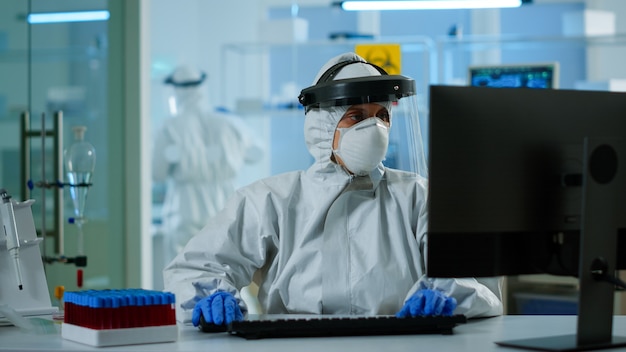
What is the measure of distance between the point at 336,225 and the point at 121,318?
0.78 metres

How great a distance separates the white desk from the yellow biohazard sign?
10.2ft

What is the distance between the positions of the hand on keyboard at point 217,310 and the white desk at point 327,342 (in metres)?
0.03

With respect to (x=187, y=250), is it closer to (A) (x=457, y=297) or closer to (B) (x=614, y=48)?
(A) (x=457, y=297)

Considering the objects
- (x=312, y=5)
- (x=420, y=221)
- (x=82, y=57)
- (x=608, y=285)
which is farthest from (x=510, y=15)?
(x=608, y=285)

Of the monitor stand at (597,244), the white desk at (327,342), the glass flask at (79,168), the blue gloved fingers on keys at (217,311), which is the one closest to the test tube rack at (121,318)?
the white desk at (327,342)

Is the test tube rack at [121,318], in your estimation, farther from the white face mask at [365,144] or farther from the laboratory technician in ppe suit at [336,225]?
the white face mask at [365,144]

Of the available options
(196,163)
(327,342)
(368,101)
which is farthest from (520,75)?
(327,342)

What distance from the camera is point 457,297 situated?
2.19 meters

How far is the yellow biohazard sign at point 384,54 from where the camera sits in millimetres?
5047

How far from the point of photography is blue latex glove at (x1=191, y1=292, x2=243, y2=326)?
1.99 metres

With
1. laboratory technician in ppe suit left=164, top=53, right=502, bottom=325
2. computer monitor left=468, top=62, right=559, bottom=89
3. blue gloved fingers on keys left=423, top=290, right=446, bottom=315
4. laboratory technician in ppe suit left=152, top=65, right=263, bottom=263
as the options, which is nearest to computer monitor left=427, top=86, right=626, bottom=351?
blue gloved fingers on keys left=423, top=290, right=446, bottom=315

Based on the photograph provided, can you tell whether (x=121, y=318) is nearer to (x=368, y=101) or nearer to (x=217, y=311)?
(x=217, y=311)

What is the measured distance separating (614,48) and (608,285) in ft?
17.5

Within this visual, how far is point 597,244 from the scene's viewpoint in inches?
70.6
